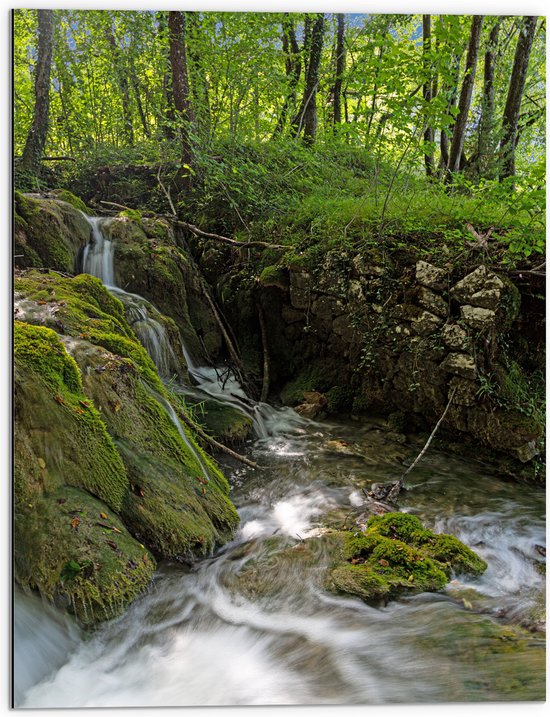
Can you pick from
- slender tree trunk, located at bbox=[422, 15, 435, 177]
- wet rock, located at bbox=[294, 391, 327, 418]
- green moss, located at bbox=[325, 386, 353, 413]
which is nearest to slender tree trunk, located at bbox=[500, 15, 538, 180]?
slender tree trunk, located at bbox=[422, 15, 435, 177]

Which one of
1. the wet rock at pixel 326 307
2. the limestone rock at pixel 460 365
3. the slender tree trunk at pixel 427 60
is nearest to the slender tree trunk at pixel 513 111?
the slender tree trunk at pixel 427 60

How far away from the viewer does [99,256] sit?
4547 millimetres

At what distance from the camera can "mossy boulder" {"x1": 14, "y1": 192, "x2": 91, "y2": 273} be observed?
325cm

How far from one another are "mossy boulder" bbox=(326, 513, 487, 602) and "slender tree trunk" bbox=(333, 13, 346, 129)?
3.05m

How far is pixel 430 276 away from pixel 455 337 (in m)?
0.56

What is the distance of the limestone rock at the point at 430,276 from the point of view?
3639 millimetres

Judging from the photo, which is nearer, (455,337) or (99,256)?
(455,337)

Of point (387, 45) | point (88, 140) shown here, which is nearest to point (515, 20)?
point (387, 45)

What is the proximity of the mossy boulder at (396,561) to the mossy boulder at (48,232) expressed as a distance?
2758 mm

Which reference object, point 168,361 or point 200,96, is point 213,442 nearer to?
point 168,361

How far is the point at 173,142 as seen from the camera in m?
4.92

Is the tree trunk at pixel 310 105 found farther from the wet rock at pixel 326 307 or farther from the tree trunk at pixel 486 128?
the wet rock at pixel 326 307

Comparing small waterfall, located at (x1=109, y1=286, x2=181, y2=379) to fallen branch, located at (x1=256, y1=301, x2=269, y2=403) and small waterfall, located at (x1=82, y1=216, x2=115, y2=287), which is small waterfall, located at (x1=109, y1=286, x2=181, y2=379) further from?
fallen branch, located at (x1=256, y1=301, x2=269, y2=403)

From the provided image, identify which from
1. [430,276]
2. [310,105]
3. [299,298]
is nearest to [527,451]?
[430,276]
